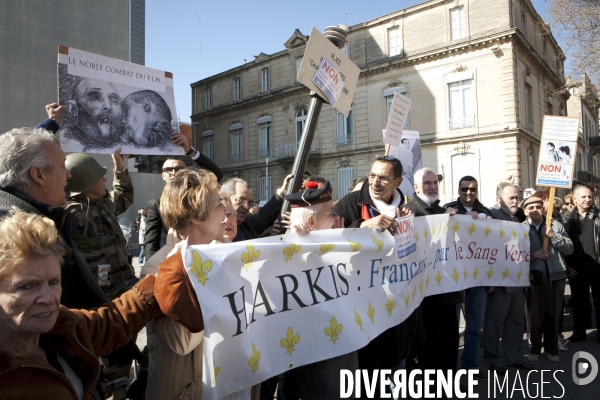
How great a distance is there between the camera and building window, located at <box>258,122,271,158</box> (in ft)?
107

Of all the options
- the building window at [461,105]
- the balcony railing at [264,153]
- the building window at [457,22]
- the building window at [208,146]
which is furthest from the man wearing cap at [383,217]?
the building window at [208,146]

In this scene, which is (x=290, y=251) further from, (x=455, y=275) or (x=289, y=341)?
(x=455, y=275)

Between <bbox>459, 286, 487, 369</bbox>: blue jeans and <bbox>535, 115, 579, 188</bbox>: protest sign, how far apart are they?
1.90m

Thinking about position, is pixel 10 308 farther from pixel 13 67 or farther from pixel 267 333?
pixel 13 67

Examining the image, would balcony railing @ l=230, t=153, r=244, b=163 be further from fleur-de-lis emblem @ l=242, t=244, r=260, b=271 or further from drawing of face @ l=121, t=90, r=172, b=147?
fleur-de-lis emblem @ l=242, t=244, r=260, b=271

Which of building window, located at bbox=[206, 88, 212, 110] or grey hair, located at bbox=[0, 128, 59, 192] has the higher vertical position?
building window, located at bbox=[206, 88, 212, 110]

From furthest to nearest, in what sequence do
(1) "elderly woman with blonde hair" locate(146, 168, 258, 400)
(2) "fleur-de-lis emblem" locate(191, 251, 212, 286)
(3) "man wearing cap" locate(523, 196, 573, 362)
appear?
(3) "man wearing cap" locate(523, 196, 573, 362) < (2) "fleur-de-lis emblem" locate(191, 251, 212, 286) < (1) "elderly woman with blonde hair" locate(146, 168, 258, 400)

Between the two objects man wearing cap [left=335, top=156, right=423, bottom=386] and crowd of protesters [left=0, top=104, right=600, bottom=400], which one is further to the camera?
man wearing cap [left=335, top=156, right=423, bottom=386]

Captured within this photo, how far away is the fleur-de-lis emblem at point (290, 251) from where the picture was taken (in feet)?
8.07

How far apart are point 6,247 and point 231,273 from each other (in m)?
1.01

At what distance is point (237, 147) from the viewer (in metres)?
35.0

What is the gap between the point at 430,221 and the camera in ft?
12.9

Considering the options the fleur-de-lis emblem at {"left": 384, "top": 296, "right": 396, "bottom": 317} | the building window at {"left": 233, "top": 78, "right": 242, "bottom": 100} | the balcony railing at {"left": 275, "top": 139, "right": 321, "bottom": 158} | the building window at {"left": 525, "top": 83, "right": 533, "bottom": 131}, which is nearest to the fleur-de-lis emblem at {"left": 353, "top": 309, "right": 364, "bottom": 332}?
the fleur-de-lis emblem at {"left": 384, "top": 296, "right": 396, "bottom": 317}

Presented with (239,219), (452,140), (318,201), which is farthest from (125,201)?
(452,140)
